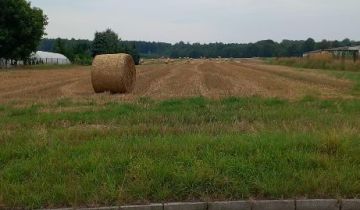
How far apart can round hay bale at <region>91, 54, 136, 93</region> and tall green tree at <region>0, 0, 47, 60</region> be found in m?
41.2

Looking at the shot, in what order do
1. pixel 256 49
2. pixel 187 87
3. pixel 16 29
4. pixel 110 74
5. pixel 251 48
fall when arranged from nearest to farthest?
pixel 110 74 → pixel 187 87 → pixel 16 29 → pixel 256 49 → pixel 251 48

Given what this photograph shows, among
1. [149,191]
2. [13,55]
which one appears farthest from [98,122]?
[13,55]

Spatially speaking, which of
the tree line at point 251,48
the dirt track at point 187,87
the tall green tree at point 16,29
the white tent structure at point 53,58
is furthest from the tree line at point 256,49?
the dirt track at point 187,87

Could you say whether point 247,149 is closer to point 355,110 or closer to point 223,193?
point 223,193

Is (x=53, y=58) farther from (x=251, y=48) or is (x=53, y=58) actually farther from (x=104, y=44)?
(x=251, y=48)

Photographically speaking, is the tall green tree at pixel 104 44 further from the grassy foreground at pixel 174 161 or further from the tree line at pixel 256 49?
the grassy foreground at pixel 174 161

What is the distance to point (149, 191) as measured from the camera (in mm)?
6816

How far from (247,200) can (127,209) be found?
4.61 ft

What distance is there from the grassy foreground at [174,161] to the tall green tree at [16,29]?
53.0 meters

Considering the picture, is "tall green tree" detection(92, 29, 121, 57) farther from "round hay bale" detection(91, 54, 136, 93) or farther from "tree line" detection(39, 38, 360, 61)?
"round hay bale" detection(91, 54, 136, 93)

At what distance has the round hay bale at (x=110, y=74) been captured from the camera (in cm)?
2134

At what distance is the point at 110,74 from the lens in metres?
21.3

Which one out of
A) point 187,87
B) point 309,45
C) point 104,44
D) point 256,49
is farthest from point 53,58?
point 187,87

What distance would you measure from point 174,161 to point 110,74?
1398cm
